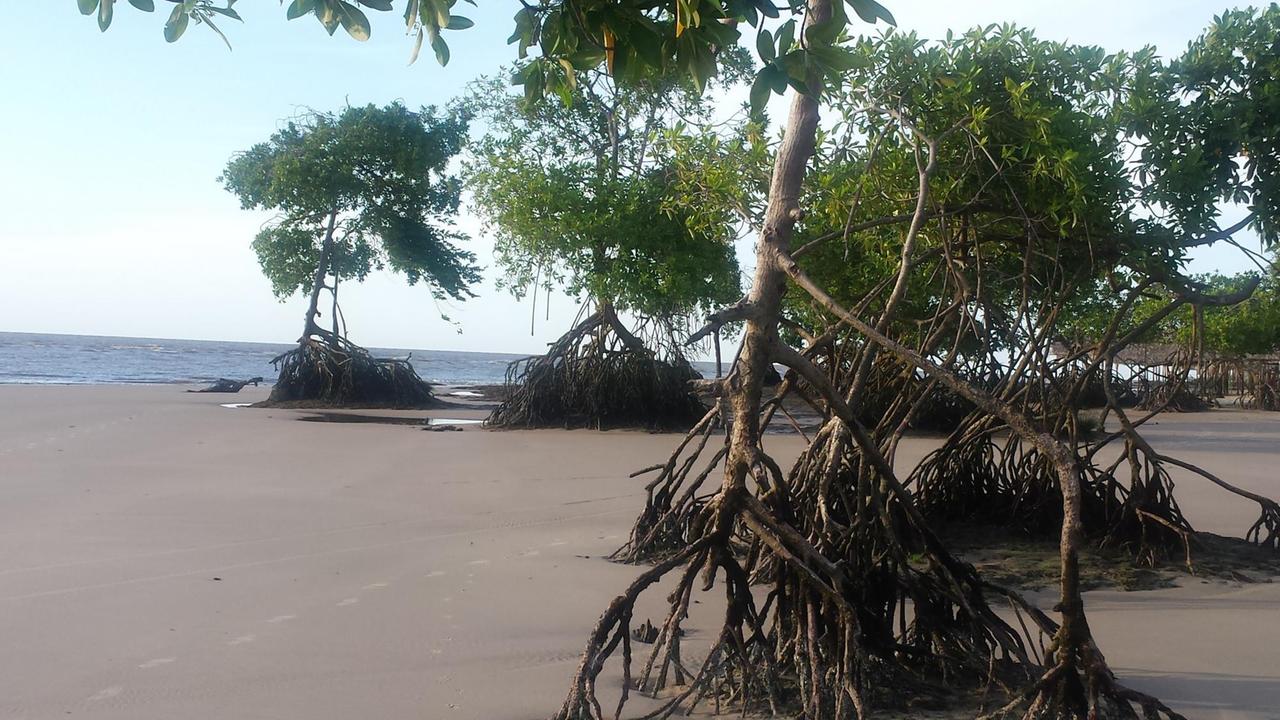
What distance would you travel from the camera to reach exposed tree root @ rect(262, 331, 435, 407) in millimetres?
17484

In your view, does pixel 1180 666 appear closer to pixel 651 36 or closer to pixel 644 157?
pixel 651 36

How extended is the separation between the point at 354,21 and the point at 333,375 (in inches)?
619

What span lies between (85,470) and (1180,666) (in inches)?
293

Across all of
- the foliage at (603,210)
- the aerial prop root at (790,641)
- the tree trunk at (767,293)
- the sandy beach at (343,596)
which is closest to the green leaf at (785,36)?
the tree trunk at (767,293)

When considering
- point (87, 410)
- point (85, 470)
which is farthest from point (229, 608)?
point (87, 410)

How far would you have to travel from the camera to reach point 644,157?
603 inches

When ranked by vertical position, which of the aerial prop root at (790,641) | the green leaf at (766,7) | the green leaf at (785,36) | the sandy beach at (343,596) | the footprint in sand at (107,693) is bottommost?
the footprint in sand at (107,693)

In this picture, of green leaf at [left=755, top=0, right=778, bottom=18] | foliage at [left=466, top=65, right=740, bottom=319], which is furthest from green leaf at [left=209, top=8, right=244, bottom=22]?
foliage at [left=466, top=65, right=740, bottom=319]

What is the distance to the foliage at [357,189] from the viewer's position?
58.2 feet

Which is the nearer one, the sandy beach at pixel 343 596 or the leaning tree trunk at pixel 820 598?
the leaning tree trunk at pixel 820 598

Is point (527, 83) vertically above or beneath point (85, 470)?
above

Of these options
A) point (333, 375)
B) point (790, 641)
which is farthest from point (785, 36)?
point (333, 375)

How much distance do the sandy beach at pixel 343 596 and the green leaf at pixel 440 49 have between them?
185 centimetres

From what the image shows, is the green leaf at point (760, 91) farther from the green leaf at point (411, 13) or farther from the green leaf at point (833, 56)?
the green leaf at point (411, 13)
